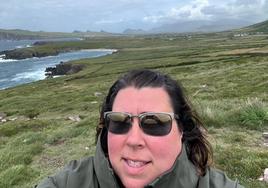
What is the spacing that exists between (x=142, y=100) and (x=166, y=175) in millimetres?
679

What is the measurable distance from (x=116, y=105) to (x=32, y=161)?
31.7 ft

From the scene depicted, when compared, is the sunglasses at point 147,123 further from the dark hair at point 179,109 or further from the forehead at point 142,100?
A: the dark hair at point 179,109

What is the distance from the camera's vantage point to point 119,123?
3.59 meters

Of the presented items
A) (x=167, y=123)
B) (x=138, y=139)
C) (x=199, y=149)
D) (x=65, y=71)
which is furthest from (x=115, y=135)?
(x=65, y=71)

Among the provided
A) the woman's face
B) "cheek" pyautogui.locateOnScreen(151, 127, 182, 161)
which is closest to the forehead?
the woman's face

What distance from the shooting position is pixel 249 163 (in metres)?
9.30

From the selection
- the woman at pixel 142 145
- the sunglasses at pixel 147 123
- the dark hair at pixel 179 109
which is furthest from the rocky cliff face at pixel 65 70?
the sunglasses at pixel 147 123

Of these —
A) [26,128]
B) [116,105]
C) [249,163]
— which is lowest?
[26,128]

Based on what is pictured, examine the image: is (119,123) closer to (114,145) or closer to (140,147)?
(114,145)

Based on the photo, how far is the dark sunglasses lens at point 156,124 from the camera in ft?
11.6

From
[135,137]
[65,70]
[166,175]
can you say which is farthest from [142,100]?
[65,70]

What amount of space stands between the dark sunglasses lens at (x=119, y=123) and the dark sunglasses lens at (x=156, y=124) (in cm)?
14

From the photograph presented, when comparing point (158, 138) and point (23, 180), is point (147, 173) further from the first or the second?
point (23, 180)

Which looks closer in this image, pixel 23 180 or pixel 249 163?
pixel 249 163
